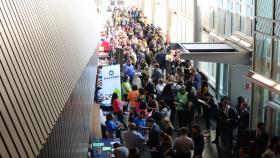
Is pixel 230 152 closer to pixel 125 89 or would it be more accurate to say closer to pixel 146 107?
pixel 146 107

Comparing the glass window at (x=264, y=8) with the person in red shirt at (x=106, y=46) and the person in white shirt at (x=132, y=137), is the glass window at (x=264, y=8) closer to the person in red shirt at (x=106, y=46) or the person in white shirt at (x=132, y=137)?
the person in white shirt at (x=132, y=137)

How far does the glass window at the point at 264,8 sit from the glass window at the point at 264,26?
0.16 meters

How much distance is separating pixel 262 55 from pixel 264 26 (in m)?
0.81

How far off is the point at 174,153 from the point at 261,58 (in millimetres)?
4424

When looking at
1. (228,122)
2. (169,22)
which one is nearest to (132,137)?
(228,122)

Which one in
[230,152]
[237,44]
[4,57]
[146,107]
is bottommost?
[230,152]

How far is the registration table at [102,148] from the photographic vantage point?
12969 millimetres

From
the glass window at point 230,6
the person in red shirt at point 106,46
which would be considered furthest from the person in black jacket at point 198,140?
the person in red shirt at point 106,46

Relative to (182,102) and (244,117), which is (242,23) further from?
(244,117)

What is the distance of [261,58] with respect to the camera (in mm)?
16156

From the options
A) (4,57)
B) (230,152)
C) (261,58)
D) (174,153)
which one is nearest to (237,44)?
(261,58)

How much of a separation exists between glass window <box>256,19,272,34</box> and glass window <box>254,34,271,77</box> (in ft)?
0.57

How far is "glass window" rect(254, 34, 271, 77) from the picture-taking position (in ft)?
51.1

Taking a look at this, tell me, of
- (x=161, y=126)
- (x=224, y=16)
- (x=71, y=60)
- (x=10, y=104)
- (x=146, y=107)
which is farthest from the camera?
(x=224, y=16)
